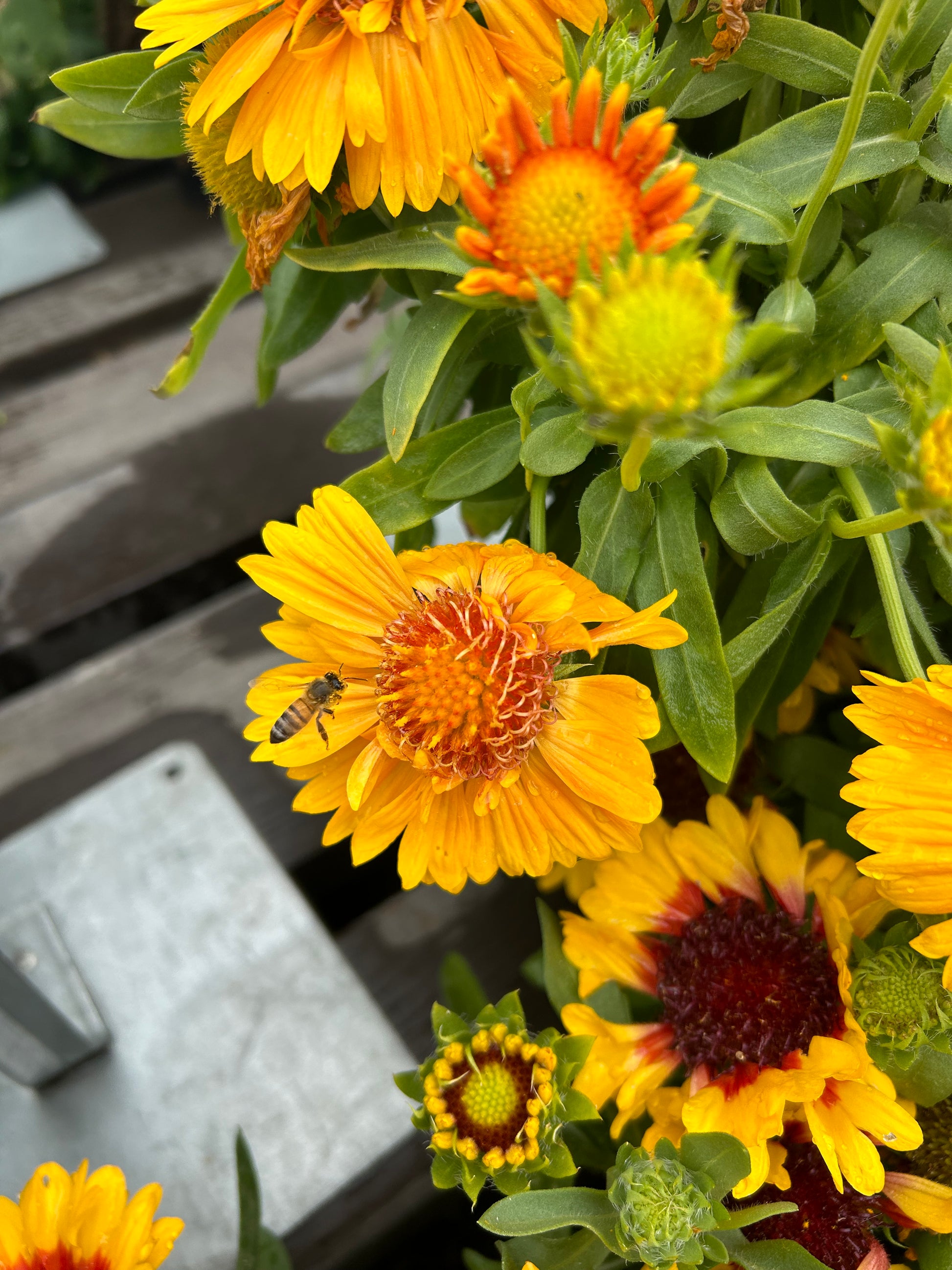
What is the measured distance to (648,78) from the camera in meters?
0.33

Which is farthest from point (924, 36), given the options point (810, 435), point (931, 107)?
point (810, 435)

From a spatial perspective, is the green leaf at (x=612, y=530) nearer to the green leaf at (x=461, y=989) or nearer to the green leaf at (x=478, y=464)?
the green leaf at (x=478, y=464)

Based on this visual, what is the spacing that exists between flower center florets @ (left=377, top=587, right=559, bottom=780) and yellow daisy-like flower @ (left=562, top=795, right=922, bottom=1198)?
12 centimetres

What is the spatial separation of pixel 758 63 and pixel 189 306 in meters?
0.69

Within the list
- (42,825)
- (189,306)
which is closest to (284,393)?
(189,306)

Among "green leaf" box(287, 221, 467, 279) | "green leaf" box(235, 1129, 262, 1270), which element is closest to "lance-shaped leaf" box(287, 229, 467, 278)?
"green leaf" box(287, 221, 467, 279)

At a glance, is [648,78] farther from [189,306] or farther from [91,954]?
[189,306]

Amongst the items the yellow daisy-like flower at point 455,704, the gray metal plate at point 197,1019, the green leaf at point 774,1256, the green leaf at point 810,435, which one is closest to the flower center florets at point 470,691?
the yellow daisy-like flower at point 455,704

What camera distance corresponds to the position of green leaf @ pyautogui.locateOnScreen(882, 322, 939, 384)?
12.1 inches

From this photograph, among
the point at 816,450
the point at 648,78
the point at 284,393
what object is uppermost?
the point at 648,78

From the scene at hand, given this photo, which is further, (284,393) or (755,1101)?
Answer: (284,393)

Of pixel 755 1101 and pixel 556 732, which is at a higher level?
pixel 556 732

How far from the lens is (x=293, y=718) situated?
0.36m

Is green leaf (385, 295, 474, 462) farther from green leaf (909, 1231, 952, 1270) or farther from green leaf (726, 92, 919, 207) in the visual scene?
green leaf (909, 1231, 952, 1270)
